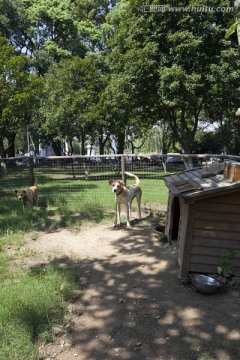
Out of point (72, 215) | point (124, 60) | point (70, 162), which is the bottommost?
point (72, 215)

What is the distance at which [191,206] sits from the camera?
4285mm

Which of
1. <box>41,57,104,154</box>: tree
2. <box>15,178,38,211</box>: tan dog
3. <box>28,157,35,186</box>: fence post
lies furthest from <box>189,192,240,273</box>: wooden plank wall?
<box>41,57,104,154</box>: tree

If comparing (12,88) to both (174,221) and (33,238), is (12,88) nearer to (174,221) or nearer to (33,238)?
(33,238)

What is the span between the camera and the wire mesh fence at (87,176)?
9211mm

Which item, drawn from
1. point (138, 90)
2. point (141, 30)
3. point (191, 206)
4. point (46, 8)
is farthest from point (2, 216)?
point (46, 8)

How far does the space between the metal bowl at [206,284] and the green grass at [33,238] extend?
61.5 inches

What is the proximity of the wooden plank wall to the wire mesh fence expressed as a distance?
4.34 m

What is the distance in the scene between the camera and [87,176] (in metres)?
10.4

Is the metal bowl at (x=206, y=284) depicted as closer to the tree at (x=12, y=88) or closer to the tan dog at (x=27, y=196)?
the tan dog at (x=27, y=196)

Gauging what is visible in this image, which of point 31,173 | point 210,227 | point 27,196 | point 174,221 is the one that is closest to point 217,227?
point 210,227

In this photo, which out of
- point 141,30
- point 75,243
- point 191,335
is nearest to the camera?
point 191,335

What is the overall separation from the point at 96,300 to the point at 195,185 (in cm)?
200

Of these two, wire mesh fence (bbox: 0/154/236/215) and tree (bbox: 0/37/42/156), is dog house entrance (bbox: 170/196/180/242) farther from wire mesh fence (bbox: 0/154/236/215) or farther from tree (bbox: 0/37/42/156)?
tree (bbox: 0/37/42/156)

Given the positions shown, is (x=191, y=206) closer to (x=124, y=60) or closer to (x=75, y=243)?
(x=75, y=243)
